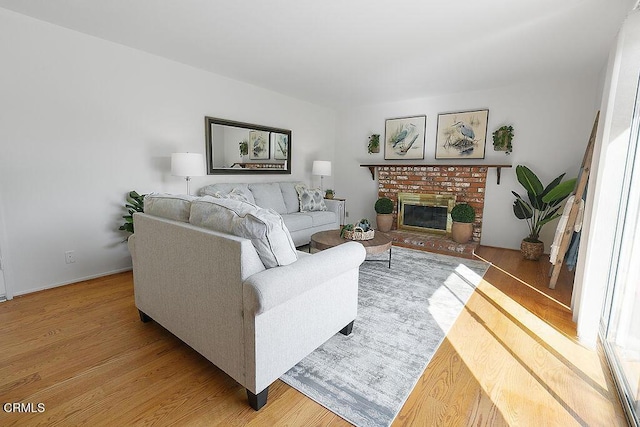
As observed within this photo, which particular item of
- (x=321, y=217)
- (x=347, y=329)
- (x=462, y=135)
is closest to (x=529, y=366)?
(x=347, y=329)

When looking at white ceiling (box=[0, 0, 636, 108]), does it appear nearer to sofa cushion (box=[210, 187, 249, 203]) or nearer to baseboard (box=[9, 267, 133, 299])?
sofa cushion (box=[210, 187, 249, 203])

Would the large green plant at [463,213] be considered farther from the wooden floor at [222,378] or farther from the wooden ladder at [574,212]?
the wooden floor at [222,378]

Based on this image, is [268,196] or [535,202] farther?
[268,196]

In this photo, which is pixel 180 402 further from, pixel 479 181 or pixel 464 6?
pixel 479 181

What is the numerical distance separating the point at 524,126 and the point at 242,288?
15.0 ft

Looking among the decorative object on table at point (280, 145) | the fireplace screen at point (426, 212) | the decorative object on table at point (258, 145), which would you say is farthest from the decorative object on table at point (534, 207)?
the decorative object on table at point (258, 145)

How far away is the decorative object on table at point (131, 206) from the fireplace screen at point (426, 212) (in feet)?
12.9

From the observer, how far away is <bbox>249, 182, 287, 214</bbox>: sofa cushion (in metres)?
4.19

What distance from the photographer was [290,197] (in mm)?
4598

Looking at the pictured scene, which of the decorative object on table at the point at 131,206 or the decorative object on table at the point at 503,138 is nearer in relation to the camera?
the decorative object on table at the point at 131,206

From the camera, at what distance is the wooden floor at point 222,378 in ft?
4.53

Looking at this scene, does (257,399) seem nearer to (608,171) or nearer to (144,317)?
(144,317)

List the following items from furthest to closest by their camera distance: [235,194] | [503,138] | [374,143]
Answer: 1. [374,143]
2. [503,138]
3. [235,194]

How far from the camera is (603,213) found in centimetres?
190
